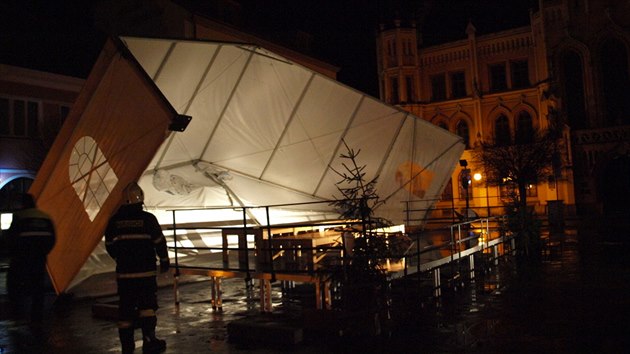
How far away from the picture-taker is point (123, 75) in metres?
10.4

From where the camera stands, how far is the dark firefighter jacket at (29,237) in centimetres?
969

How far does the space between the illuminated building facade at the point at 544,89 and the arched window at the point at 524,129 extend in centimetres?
8

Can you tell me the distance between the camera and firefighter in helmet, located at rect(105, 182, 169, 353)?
697cm

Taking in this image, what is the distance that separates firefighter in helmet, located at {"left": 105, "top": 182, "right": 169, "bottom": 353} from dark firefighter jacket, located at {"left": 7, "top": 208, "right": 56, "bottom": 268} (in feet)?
10.4

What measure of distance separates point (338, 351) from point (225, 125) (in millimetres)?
8231

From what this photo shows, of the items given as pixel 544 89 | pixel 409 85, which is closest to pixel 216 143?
pixel 544 89

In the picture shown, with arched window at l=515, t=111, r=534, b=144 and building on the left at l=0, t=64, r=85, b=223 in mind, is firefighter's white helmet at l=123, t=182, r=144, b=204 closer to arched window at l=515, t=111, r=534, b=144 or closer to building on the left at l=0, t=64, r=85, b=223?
building on the left at l=0, t=64, r=85, b=223

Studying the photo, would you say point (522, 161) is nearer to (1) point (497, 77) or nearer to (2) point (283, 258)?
(1) point (497, 77)

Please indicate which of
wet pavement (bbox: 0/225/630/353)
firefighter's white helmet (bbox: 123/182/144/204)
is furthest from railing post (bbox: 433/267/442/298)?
firefighter's white helmet (bbox: 123/182/144/204)

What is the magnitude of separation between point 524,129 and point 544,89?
10.6ft

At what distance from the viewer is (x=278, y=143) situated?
14383 millimetres

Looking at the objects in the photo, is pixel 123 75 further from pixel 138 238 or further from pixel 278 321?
pixel 278 321

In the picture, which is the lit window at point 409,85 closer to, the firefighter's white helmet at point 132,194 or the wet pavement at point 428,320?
the wet pavement at point 428,320

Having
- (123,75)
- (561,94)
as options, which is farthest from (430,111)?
(123,75)
